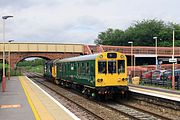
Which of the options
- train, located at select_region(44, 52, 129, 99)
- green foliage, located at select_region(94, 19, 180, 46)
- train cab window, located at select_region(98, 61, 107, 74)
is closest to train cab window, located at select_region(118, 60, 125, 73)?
train, located at select_region(44, 52, 129, 99)

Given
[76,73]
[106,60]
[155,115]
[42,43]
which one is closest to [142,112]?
[155,115]

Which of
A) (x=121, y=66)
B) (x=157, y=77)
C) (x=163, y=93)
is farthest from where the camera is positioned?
(x=157, y=77)

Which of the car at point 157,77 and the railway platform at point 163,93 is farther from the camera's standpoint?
the car at point 157,77

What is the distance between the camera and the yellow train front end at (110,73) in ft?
69.2

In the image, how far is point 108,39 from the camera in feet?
338

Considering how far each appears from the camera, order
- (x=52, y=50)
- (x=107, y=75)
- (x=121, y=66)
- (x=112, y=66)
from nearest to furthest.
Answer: (x=107, y=75) < (x=112, y=66) < (x=121, y=66) < (x=52, y=50)

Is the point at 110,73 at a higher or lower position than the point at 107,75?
higher

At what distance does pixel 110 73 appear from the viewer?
844 inches

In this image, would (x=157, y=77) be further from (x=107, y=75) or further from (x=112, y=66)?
Result: (x=107, y=75)

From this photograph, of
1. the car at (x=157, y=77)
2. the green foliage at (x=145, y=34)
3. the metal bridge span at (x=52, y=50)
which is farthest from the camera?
the green foliage at (x=145, y=34)

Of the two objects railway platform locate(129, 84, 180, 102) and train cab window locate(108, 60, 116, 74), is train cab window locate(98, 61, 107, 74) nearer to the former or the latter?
train cab window locate(108, 60, 116, 74)

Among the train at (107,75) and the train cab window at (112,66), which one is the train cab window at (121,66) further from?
the train cab window at (112,66)

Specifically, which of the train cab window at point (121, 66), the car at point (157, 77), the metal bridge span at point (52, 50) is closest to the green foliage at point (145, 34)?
the metal bridge span at point (52, 50)

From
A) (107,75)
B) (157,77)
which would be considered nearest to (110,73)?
(107,75)
